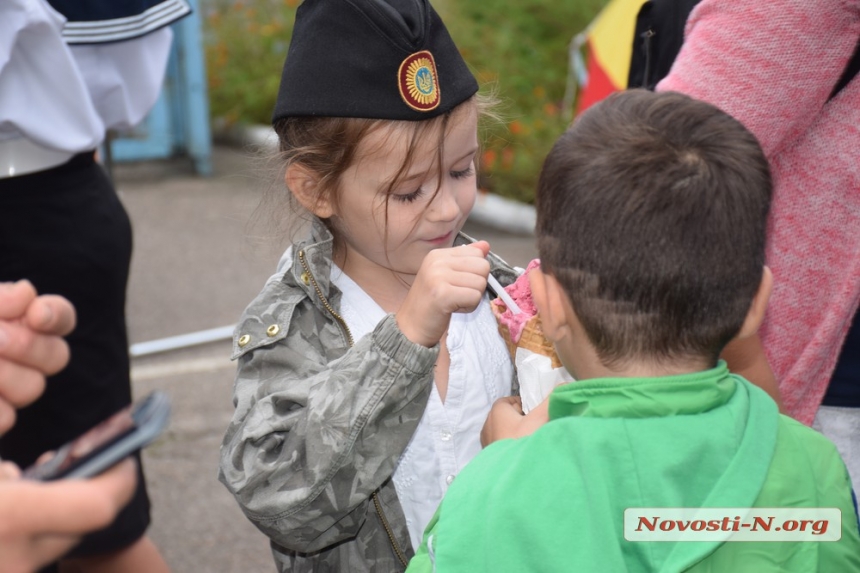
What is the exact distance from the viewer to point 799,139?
166cm

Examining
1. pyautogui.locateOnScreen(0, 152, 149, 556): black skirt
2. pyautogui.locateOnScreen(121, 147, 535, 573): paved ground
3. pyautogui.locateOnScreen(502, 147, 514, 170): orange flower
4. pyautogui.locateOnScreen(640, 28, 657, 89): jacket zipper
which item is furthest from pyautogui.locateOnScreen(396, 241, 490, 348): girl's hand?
pyautogui.locateOnScreen(502, 147, 514, 170): orange flower

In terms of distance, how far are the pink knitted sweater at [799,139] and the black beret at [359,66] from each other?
42 cm

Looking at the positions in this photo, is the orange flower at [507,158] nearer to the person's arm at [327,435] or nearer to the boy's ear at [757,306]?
the person's arm at [327,435]

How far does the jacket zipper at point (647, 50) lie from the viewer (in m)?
2.16

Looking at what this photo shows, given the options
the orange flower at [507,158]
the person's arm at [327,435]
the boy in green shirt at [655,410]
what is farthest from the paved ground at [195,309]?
the boy in green shirt at [655,410]

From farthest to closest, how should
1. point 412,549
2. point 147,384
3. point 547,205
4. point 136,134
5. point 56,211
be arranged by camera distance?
point 136,134, point 147,384, point 56,211, point 412,549, point 547,205

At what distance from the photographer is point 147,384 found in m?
4.48

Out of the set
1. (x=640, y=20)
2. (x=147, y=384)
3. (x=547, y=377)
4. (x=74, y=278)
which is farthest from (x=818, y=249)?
(x=147, y=384)

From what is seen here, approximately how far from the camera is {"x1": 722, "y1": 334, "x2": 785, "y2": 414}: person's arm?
5.33 ft

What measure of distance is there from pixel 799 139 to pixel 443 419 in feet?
2.48

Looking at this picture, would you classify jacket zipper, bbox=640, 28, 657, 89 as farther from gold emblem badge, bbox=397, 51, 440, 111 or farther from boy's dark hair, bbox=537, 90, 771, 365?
boy's dark hair, bbox=537, 90, 771, 365

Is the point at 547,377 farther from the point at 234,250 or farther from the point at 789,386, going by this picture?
the point at 234,250

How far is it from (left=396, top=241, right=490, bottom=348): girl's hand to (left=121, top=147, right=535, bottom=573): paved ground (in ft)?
1.71

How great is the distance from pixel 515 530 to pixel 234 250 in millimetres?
5146
